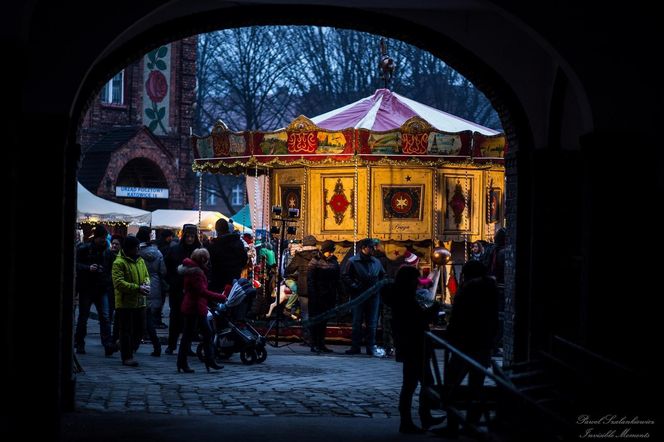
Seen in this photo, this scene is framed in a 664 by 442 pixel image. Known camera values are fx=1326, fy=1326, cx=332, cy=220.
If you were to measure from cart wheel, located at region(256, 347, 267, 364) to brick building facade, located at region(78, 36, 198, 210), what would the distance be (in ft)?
85.4

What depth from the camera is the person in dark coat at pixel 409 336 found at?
11328mm

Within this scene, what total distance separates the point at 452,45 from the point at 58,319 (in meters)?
5.02

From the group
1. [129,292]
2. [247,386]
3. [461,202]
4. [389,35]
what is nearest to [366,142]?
[461,202]

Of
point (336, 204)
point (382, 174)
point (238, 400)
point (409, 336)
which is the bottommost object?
point (238, 400)

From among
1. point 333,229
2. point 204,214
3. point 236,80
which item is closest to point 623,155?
point 333,229

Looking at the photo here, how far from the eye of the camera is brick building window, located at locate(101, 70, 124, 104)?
44562 millimetres

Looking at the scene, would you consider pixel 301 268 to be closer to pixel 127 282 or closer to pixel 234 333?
pixel 234 333

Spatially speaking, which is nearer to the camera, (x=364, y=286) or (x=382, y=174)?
(x=364, y=286)

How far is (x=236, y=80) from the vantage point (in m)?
56.4

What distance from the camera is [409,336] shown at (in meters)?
11.3

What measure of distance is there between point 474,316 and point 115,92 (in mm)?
35018

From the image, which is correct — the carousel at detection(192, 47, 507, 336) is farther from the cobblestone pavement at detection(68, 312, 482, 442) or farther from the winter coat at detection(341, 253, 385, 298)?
the cobblestone pavement at detection(68, 312, 482, 442)

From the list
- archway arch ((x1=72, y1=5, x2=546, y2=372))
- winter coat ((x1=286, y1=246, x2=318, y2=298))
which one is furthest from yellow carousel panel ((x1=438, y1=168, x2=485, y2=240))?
archway arch ((x1=72, y1=5, x2=546, y2=372))

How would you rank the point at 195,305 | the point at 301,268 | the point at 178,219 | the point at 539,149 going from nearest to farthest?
1. the point at 539,149
2. the point at 195,305
3. the point at 301,268
4. the point at 178,219
